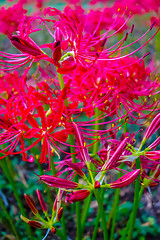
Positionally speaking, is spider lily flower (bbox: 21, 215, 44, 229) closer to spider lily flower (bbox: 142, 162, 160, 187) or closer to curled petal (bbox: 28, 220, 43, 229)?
curled petal (bbox: 28, 220, 43, 229)

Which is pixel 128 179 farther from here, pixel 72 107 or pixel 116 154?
pixel 72 107

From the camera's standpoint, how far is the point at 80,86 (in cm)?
88

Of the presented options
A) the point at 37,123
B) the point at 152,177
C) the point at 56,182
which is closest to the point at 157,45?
the point at 152,177

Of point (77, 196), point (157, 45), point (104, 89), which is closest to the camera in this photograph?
point (77, 196)

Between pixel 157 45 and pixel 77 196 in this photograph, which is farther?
pixel 157 45

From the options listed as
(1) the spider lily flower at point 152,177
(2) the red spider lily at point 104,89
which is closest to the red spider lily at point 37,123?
(2) the red spider lily at point 104,89

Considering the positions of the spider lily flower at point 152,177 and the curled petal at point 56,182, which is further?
the spider lily flower at point 152,177

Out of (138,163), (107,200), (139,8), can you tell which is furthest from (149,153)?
(139,8)

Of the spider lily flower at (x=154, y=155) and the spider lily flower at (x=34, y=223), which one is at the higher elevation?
the spider lily flower at (x=154, y=155)

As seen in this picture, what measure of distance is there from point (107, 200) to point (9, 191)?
2.25ft

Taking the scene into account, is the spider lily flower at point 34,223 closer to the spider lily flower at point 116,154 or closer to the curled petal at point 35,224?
the curled petal at point 35,224

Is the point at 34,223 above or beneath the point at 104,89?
beneath

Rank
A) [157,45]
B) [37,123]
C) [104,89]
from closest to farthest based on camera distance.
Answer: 1. [37,123]
2. [104,89]
3. [157,45]

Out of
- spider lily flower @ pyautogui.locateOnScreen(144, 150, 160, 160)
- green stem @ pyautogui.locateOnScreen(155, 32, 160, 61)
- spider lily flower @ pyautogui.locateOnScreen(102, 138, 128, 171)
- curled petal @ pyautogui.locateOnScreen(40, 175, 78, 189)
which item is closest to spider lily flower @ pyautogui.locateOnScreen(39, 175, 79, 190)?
curled petal @ pyautogui.locateOnScreen(40, 175, 78, 189)
